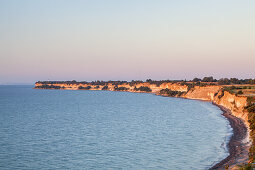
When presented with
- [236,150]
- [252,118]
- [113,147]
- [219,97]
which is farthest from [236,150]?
[219,97]

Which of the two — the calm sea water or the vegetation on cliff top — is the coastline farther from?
the calm sea water

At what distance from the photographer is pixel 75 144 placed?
36.4m

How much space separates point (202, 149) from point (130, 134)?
40.7 ft

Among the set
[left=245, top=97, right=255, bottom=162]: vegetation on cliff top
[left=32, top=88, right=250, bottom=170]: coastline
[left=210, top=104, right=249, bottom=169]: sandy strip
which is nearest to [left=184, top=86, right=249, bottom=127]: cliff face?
[left=245, top=97, right=255, bottom=162]: vegetation on cliff top

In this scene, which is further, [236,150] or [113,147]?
[113,147]

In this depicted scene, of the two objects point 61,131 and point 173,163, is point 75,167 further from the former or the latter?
point 61,131

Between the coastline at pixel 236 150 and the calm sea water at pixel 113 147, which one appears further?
the calm sea water at pixel 113 147

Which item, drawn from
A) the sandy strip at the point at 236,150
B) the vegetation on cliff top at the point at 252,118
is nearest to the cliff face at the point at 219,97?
the vegetation on cliff top at the point at 252,118

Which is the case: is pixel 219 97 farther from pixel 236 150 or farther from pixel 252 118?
pixel 236 150

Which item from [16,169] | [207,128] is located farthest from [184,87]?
[16,169]

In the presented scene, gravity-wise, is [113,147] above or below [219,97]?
below

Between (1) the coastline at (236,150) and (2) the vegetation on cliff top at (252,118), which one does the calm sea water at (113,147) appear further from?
(2) the vegetation on cliff top at (252,118)

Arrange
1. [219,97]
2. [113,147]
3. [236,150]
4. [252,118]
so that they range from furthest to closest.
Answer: [219,97], [252,118], [113,147], [236,150]

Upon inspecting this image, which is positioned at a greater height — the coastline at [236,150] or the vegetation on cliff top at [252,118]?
the vegetation on cliff top at [252,118]
